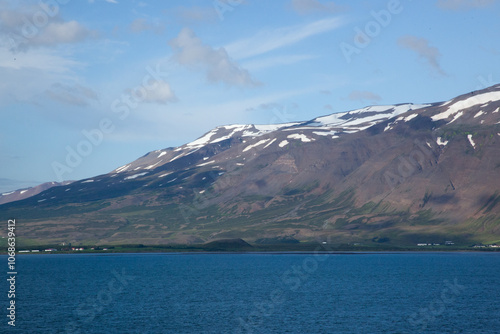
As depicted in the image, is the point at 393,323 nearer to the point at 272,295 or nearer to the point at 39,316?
the point at 272,295

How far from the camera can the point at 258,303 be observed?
10512cm

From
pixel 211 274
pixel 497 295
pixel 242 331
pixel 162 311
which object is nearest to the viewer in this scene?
pixel 242 331

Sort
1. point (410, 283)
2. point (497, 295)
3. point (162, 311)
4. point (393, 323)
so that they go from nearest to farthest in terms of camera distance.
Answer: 1. point (393, 323)
2. point (162, 311)
3. point (497, 295)
4. point (410, 283)

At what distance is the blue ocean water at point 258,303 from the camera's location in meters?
82.1

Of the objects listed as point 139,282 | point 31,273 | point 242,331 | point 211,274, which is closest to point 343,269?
point 211,274

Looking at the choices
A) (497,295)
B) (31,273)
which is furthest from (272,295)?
(31,273)

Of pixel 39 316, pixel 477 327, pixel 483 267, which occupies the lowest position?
pixel 483 267

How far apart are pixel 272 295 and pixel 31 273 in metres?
89.6

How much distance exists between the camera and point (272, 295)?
383 feet

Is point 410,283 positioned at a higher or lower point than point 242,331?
lower

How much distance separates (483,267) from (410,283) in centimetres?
6242

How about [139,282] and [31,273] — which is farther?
[31,273]

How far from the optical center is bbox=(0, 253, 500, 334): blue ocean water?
8206 cm

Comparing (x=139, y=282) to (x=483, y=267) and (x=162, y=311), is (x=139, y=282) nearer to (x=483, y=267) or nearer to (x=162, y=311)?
(x=162, y=311)
